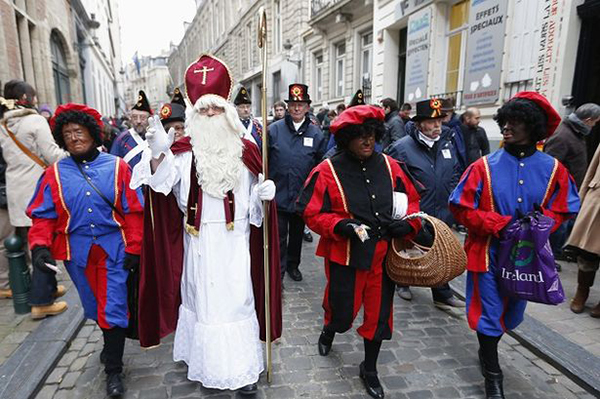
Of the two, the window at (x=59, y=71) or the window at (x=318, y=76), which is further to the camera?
the window at (x=318, y=76)

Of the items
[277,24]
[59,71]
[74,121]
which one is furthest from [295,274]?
[277,24]

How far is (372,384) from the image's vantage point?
9.29 feet

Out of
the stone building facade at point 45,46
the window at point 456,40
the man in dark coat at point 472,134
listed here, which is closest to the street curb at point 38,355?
the man in dark coat at point 472,134

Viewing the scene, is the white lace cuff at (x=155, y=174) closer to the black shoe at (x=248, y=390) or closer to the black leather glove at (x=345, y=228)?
the black leather glove at (x=345, y=228)

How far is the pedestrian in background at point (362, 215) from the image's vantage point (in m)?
2.68

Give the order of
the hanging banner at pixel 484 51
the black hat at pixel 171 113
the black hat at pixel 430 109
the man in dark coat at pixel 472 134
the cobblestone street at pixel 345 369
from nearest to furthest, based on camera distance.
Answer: the cobblestone street at pixel 345 369, the black hat at pixel 430 109, the black hat at pixel 171 113, the man in dark coat at pixel 472 134, the hanging banner at pixel 484 51

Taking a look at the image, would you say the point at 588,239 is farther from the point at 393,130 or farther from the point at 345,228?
the point at 393,130

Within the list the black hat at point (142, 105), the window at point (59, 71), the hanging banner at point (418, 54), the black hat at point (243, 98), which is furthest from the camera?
the window at point (59, 71)

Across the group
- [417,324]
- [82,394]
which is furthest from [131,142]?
[417,324]

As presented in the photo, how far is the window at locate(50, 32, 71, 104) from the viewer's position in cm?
1441

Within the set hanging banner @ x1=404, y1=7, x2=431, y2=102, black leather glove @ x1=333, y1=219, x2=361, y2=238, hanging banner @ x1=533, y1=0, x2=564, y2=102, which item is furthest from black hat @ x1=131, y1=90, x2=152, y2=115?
hanging banner @ x1=404, y1=7, x2=431, y2=102

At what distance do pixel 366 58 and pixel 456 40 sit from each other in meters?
5.62

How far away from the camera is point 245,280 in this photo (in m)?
2.75

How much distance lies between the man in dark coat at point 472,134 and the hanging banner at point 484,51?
2.13 m
